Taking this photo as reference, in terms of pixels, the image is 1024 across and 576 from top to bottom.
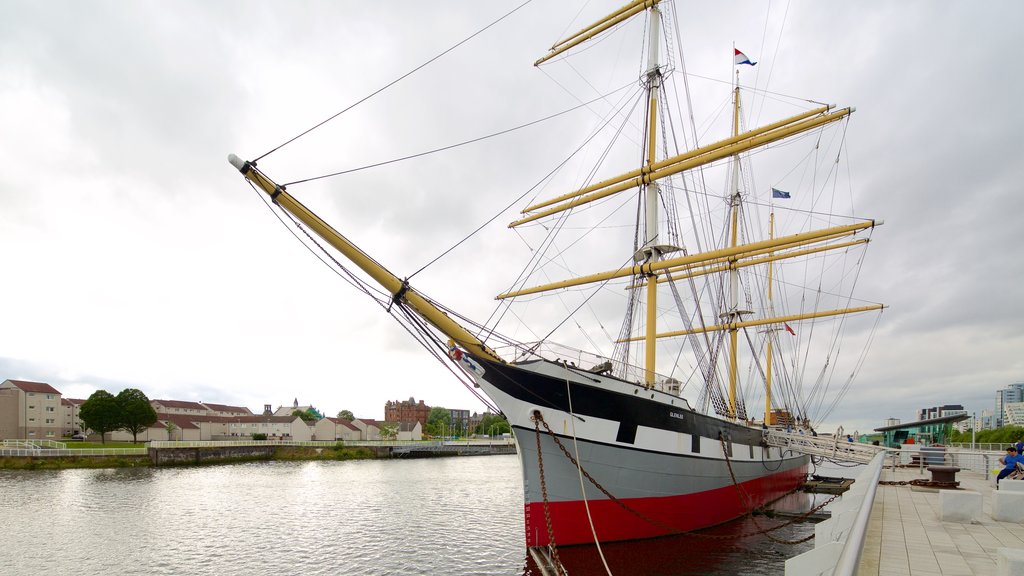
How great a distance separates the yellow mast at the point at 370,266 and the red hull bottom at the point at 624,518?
14.2 feet

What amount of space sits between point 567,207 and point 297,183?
1246cm

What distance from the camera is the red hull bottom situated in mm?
14211

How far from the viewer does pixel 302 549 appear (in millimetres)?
17656

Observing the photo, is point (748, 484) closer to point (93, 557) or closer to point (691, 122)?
point (691, 122)

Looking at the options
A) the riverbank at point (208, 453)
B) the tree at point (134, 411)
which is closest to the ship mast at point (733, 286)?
the riverbank at point (208, 453)

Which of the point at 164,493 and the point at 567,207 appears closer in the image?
the point at 567,207

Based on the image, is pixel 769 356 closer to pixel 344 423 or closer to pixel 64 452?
pixel 64 452

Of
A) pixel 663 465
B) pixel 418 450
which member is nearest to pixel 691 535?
pixel 663 465

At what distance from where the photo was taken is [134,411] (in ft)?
203

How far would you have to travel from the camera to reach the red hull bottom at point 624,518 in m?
14.2

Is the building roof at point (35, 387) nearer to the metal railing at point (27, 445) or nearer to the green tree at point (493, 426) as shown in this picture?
the metal railing at point (27, 445)

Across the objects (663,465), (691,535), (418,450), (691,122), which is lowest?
(418,450)

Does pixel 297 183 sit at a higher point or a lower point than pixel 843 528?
higher

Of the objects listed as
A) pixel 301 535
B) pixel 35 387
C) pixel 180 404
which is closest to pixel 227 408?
pixel 180 404
